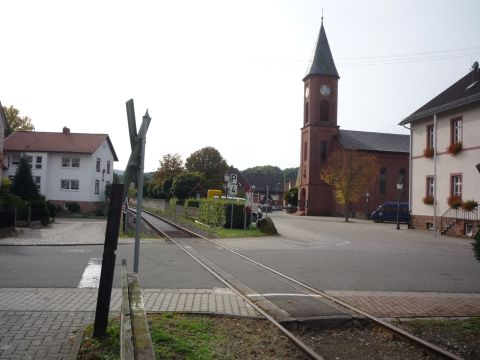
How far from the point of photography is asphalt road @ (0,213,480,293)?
10.0m

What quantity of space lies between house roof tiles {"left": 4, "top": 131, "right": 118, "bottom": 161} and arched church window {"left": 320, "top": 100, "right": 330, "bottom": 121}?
27.4 metres

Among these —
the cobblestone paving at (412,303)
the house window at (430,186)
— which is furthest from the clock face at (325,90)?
the cobblestone paving at (412,303)

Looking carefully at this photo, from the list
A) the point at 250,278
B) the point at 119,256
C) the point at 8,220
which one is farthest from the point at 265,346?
the point at 8,220

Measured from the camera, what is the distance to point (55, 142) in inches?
2034

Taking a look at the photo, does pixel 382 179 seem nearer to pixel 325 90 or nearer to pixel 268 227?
pixel 325 90

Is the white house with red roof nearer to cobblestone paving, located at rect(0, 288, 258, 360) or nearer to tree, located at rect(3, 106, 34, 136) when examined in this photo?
tree, located at rect(3, 106, 34, 136)

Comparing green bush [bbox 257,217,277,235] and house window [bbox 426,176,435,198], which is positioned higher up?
house window [bbox 426,176,435,198]

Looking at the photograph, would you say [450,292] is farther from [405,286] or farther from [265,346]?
[265,346]

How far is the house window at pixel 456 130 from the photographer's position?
29203mm

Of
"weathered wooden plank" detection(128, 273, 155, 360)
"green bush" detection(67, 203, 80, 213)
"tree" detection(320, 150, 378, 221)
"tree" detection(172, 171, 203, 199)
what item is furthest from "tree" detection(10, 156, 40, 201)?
"weathered wooden plank" detection(128, 273, 155, 360)

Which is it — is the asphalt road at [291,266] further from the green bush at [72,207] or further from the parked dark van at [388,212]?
the green bush at [72,207]

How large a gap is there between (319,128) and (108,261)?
5783 centimetres

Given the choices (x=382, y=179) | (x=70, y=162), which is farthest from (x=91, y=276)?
(x=382, y=179)

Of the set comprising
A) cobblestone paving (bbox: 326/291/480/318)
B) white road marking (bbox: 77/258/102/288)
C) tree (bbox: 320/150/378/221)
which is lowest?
white road marking (bbox: 77/258/102/288)
